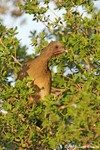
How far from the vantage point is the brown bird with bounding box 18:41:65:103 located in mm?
7617

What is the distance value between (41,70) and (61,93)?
4.32 feet

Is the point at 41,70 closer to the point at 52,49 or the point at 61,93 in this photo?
the point at 52,49

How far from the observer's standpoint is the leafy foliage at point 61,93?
18.9ft

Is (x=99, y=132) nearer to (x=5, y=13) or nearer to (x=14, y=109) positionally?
(x=14, y=109)

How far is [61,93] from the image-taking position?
695 cm

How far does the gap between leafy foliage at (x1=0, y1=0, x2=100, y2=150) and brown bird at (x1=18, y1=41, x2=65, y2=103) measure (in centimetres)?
12

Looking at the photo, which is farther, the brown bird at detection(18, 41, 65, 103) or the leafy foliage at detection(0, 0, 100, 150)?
the brown bird at detection(18, 41, 65, 103)

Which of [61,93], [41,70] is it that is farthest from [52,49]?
[61,93]

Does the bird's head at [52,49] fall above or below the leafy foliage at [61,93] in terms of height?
above

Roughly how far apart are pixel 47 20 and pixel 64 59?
0.78m

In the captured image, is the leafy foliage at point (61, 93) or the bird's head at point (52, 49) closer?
the leafy foliage at point (61, 93)

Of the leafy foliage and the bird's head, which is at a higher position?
the bird's head

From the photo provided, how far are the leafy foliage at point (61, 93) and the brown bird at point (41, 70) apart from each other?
0.12 meters

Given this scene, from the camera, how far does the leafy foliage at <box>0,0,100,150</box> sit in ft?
18.9
